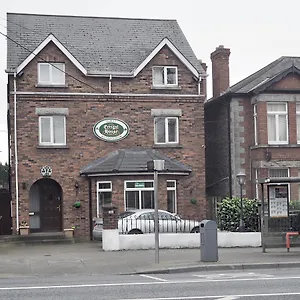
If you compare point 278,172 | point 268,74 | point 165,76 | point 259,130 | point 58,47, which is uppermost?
point 58,47

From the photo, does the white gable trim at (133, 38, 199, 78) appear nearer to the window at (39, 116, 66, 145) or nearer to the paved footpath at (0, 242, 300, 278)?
the window at (39, 116, 66, 145)

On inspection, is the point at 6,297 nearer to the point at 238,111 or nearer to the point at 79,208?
the point at 79,208

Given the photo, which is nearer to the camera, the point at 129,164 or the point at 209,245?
the point at 209,245

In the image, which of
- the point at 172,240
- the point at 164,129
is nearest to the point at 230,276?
the point at 172,240

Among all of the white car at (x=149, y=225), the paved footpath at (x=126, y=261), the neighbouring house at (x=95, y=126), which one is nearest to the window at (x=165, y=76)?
the neighbouring house at (x=95, y=126)

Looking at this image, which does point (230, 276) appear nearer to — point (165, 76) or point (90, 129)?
point (90, 129)

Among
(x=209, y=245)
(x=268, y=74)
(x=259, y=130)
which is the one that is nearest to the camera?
(x=209, y=245)

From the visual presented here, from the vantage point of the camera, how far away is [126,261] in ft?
63.0

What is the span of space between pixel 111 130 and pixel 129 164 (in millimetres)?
2221

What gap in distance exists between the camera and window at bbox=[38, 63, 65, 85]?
29.3m

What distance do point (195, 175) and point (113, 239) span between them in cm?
892

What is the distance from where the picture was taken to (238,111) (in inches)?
1224

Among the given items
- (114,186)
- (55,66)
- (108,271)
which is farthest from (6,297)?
(55,66)

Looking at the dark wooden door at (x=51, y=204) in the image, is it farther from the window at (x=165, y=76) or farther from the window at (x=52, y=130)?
the window at (x=165, y=76)
